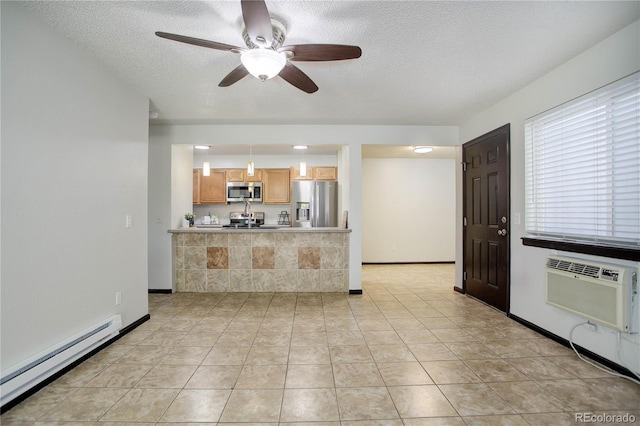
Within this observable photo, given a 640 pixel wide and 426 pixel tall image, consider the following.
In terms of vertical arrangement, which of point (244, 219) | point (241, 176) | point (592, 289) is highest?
point (241, 176)

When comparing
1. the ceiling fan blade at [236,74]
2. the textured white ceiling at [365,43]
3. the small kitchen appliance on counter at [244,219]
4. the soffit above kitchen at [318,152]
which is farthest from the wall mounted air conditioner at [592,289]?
the small kitchen appliance on counter at [244,219]

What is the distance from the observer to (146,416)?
65.9 inches

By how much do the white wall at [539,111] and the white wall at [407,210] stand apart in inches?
114

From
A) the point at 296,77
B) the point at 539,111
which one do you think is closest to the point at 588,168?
the point at 539,111

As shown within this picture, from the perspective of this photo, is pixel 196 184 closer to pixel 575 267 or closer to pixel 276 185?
pixel 276 185

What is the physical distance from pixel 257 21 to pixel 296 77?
67 cm

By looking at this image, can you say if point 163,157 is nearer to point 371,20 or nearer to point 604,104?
point 371,20

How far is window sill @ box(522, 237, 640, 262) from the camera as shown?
199 cm

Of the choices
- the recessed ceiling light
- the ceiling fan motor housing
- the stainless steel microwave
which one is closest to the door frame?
the recessed ceiling light

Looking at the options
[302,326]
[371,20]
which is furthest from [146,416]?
[371,20]

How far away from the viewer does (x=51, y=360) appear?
75.4 inches

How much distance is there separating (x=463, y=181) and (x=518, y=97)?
55.1 inches

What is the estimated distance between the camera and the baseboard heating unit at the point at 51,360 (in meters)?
1.68

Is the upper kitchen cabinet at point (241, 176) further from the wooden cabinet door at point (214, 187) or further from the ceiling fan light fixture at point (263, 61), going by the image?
the ceiling fan light fixture at point (263, 61)
